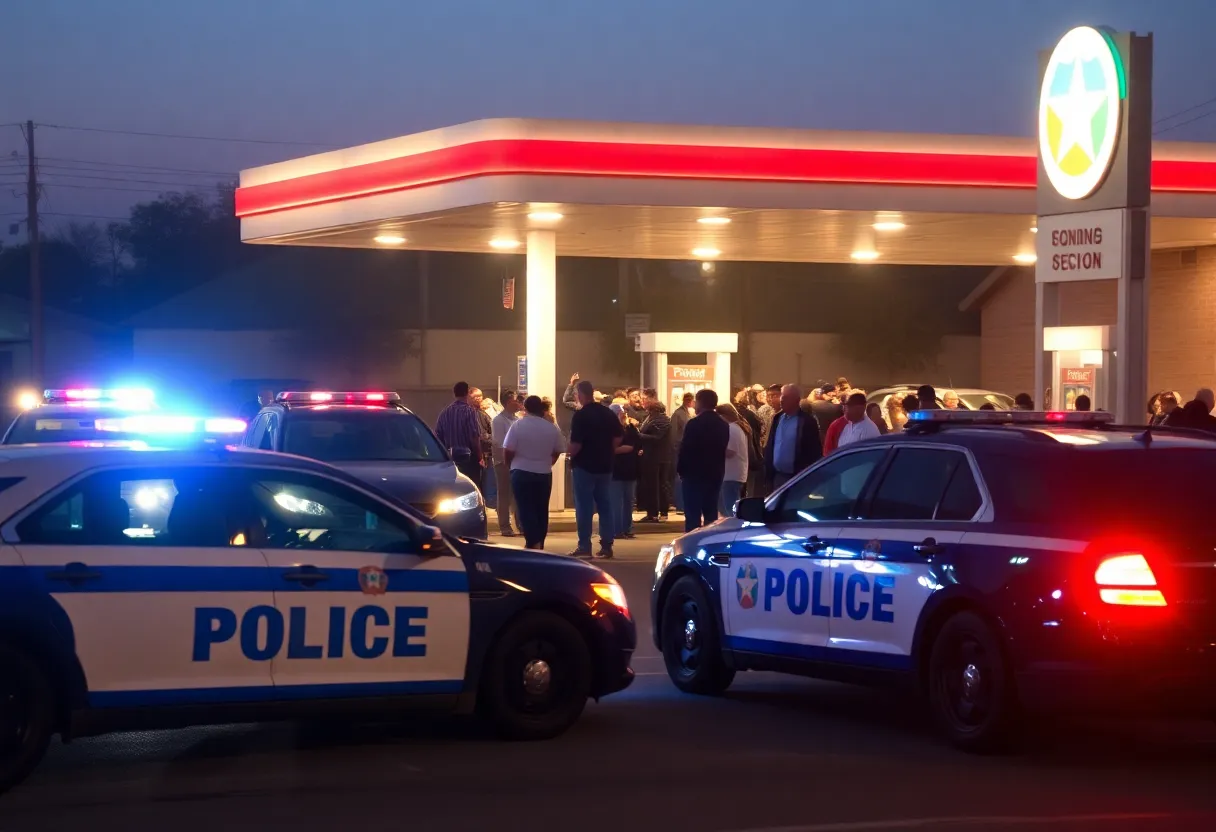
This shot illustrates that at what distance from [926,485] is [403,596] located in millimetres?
2814

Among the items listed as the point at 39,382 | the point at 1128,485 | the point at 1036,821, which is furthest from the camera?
the point at 39,382

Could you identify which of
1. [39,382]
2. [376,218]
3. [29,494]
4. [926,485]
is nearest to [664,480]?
[376,218]

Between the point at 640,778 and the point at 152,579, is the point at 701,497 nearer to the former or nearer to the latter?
the point at 640,778

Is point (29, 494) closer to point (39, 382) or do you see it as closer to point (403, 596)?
point (403, 596)

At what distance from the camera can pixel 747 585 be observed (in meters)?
10.0

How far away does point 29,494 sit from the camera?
7.67 m

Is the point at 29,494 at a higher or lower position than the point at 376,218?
lower

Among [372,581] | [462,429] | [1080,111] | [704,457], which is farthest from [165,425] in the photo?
[1080,111]

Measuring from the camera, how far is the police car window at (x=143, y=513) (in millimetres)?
7723

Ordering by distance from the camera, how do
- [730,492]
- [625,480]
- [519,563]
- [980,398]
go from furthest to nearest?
1. [980,398]
2. [625,480]
3. [730,492]
4. [519,563]

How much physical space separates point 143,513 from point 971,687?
4.08m

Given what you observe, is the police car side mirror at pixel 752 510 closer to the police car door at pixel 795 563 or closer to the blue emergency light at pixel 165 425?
the police car door at pixel 795 563

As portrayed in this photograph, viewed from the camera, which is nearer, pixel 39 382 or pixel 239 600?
pixel 239 600

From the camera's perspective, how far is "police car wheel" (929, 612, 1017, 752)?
8258 millimetres
